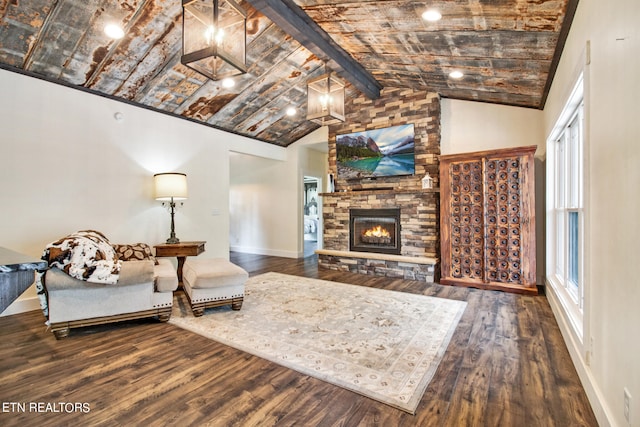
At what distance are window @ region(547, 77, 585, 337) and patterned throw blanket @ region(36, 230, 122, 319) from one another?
3908mm

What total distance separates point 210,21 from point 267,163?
5.71 metres

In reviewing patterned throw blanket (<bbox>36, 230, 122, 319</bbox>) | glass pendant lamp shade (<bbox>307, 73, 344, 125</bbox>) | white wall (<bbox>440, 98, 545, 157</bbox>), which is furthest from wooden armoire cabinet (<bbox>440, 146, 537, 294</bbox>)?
patterned throw blanket (<bbox>36, 230, 122, 319</bbox>)

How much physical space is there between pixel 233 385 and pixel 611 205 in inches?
93.4

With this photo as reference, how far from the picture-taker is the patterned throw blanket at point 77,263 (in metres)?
2.72

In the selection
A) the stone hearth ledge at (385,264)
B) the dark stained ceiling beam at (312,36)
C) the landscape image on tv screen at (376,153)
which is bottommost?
the stone hearth ledge at (385,264)

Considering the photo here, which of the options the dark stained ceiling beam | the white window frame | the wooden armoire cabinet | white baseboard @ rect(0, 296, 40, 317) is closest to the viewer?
the white window frame

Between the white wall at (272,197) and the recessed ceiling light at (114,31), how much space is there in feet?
13.9

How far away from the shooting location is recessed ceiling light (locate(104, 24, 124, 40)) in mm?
3303

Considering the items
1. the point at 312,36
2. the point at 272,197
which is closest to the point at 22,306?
the point at 312,36

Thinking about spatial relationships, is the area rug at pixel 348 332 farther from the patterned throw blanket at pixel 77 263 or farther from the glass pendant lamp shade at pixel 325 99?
the glass pendant lamp shade at pixel 325 99

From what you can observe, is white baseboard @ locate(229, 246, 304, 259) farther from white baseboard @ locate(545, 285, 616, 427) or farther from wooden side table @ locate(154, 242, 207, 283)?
white baseboard @ locate(545, 285, 616, 427)

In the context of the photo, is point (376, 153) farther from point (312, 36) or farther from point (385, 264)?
point (312, 36)

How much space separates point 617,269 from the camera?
1477mm
